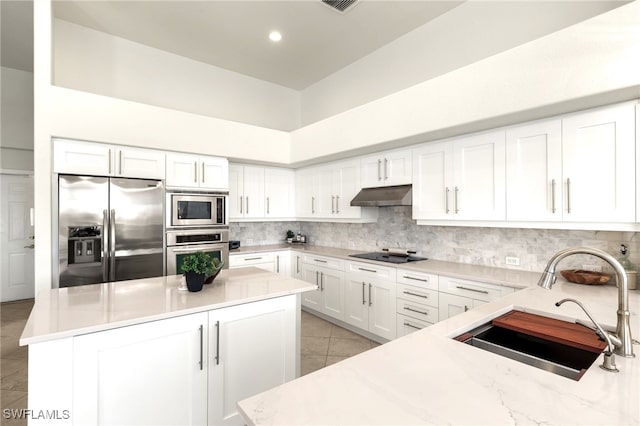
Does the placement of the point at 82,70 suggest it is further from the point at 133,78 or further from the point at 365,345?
the point at 365,345

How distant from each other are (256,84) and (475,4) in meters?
3.25

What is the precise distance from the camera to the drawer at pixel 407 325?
9.77ft

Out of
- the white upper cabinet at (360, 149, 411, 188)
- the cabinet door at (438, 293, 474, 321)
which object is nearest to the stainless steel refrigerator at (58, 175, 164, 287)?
the white upper cabinet at (360, 149, 411, 188)

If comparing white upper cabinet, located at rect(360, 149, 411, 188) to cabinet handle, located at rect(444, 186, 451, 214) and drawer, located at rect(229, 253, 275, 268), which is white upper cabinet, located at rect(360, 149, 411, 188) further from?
drawer, located at rect(229, 253, 275, 268)

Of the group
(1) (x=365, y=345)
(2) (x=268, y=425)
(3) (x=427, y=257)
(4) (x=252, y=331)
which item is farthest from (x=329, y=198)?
(2) (x=268, y=425)

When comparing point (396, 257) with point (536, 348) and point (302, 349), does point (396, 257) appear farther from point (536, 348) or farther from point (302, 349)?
point (536, 348)

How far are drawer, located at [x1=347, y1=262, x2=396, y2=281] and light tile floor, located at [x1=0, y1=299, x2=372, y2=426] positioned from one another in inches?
30.1

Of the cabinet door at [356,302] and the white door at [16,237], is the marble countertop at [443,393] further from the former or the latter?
the white door at [16,237]

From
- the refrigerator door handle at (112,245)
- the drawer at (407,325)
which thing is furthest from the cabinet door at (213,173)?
the drawer at (407,325)

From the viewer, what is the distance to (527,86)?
7.29 feet

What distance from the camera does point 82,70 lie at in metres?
3.58

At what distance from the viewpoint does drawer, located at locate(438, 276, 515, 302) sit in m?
2.45

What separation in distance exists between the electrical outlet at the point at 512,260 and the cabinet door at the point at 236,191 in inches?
133

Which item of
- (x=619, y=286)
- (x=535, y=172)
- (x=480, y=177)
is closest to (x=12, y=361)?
(x=619, y=286)
